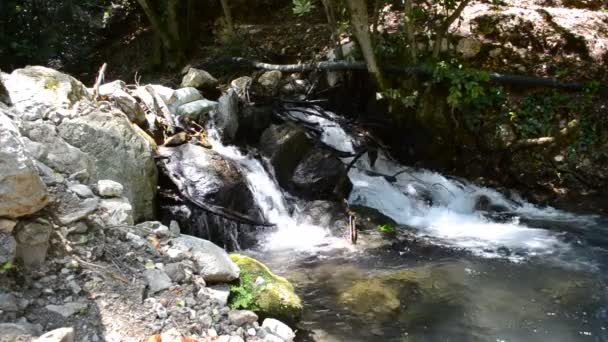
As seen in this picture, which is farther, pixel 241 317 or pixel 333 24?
pixel 333 24

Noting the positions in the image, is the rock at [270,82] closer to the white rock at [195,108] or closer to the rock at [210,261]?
the white rock at [195,108]

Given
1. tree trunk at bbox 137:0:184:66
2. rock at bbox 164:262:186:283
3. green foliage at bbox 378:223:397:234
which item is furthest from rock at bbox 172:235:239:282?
tree trunk at bbox 137:0:184:66

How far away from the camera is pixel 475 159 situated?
8039 millimetres

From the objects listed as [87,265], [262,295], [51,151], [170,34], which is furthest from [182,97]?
[87,265]

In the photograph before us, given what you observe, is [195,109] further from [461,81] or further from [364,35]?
[461,81]

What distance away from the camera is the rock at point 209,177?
19.7ft

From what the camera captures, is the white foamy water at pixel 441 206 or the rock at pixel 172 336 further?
the white foamy water at pixel 441 206

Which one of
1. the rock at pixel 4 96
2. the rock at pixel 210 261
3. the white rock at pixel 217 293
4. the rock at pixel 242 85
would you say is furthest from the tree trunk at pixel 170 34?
the white rock at pixel 217 293

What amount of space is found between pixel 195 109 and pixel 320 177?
1.97 m

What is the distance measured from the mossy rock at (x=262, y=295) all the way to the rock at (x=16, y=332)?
1283 millimetres

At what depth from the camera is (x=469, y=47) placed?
8.66 meters

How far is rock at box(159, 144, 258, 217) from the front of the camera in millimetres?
6020

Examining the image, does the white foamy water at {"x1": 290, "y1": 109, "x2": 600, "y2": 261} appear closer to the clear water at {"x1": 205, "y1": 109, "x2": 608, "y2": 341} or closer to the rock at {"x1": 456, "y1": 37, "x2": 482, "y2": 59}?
the clear water at {"x1": 205, "y1": 109, "x2": 608, "y2": 341}

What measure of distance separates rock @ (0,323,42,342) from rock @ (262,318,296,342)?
1414 millimetres
